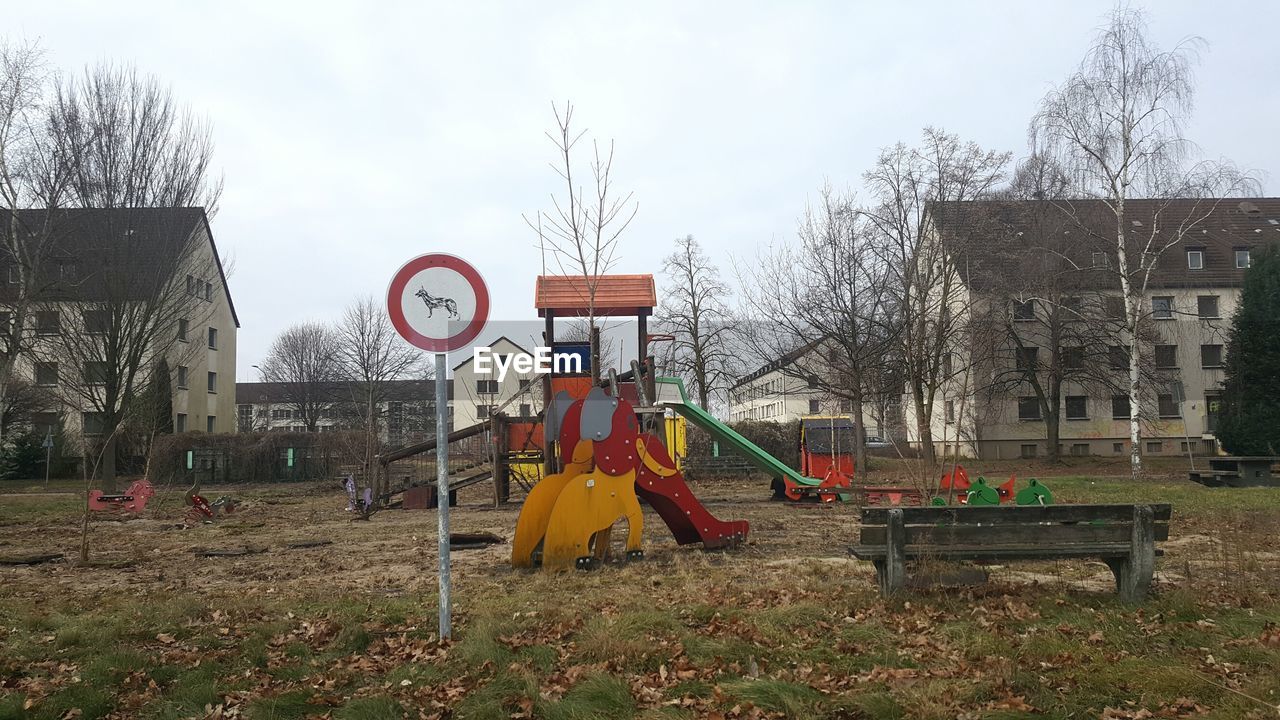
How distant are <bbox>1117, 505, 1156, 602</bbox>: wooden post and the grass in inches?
8.5

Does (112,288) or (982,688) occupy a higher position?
(112,288)

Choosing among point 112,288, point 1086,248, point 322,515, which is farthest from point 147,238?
point 1086,248

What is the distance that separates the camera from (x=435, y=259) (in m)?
5.78

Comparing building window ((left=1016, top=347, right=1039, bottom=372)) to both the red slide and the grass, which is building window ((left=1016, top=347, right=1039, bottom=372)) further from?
the red slide

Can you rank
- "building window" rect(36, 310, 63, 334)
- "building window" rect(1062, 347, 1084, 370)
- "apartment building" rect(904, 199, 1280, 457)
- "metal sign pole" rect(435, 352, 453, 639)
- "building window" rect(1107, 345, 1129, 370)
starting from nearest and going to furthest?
"metal sign pole" rect(435, 352, 453, 639) → "building window" rect(36, 310, 63, 334) → "apartment building" rect(904, 199, 1280, 457) → "building window" rect(1107, 345, 1129, 370) → "building window" rect(1062, 347, 1084, 370)

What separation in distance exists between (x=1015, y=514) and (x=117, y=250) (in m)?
28.3

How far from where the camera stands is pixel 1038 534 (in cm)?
605

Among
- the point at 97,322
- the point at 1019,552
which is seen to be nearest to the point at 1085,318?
the point at 1019,552

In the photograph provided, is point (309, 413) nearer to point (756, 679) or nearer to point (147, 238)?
point (147, 238)

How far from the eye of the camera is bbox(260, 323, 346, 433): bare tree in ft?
209

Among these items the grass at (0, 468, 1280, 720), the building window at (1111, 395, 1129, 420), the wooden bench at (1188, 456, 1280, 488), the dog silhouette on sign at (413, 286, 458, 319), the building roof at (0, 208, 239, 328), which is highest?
the building roof at (0, 208, 239, 328)

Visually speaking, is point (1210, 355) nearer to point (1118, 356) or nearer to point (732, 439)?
point (1118, 356)

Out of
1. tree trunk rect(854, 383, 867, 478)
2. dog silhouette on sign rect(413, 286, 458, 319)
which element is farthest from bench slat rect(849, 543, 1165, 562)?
tree trunk rect(854, 383, 867, 478)

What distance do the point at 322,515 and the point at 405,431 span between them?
1629 inches
